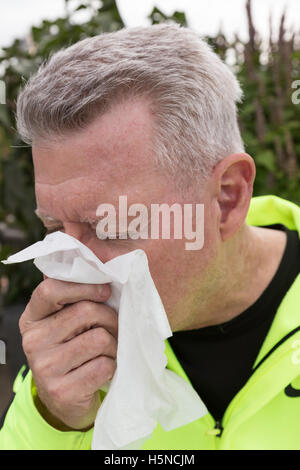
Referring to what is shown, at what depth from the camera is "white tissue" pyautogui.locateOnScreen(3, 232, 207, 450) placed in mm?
1246

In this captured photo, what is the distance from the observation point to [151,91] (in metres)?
1.37

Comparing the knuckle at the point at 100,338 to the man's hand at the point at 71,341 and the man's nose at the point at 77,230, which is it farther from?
the man's nose at the point at 77,230

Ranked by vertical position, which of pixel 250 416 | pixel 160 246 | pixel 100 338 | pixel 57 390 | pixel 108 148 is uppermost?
pixel 108 148

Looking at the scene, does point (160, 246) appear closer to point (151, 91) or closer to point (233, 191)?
point (233, 191)

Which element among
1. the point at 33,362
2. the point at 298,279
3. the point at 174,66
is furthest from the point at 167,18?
the point at 33,362

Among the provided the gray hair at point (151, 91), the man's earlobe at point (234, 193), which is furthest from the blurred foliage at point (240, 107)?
the man's earlobe at point (234, 193)

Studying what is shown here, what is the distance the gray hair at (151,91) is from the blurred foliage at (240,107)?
580 mm

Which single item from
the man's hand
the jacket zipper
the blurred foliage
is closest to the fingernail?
the man's hand

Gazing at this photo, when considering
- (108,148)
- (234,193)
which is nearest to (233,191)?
(234,193)

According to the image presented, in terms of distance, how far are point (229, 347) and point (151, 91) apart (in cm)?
74

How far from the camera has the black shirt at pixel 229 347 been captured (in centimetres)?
157
